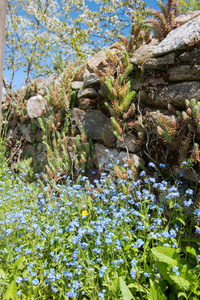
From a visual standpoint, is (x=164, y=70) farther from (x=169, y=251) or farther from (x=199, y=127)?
(x=169, y=251)

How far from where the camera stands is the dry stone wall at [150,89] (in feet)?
9.18

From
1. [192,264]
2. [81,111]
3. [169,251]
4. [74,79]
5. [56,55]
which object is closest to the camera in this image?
[169,251]

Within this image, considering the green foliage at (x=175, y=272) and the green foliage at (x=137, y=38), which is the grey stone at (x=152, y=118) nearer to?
the green foliage at (x=137, y=38)

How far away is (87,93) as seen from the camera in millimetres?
3891

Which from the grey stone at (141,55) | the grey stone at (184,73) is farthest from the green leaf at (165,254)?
the grey stone at (141,55)

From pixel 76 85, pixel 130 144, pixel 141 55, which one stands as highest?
pixel 141 55

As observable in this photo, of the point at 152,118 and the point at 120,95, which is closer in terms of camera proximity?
the point at 152,118

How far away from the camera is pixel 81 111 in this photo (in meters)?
3.97

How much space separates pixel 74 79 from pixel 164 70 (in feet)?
6.77

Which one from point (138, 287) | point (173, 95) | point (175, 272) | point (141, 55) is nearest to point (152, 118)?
point (173, 95)

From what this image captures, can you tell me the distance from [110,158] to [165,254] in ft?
4.95

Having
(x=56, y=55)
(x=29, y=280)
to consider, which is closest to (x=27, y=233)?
(x=29, y=280)

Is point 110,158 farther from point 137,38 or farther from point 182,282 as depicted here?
point 137,38

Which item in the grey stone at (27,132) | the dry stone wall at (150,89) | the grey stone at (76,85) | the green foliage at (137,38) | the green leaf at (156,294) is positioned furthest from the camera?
the grey stone at (27,132)
